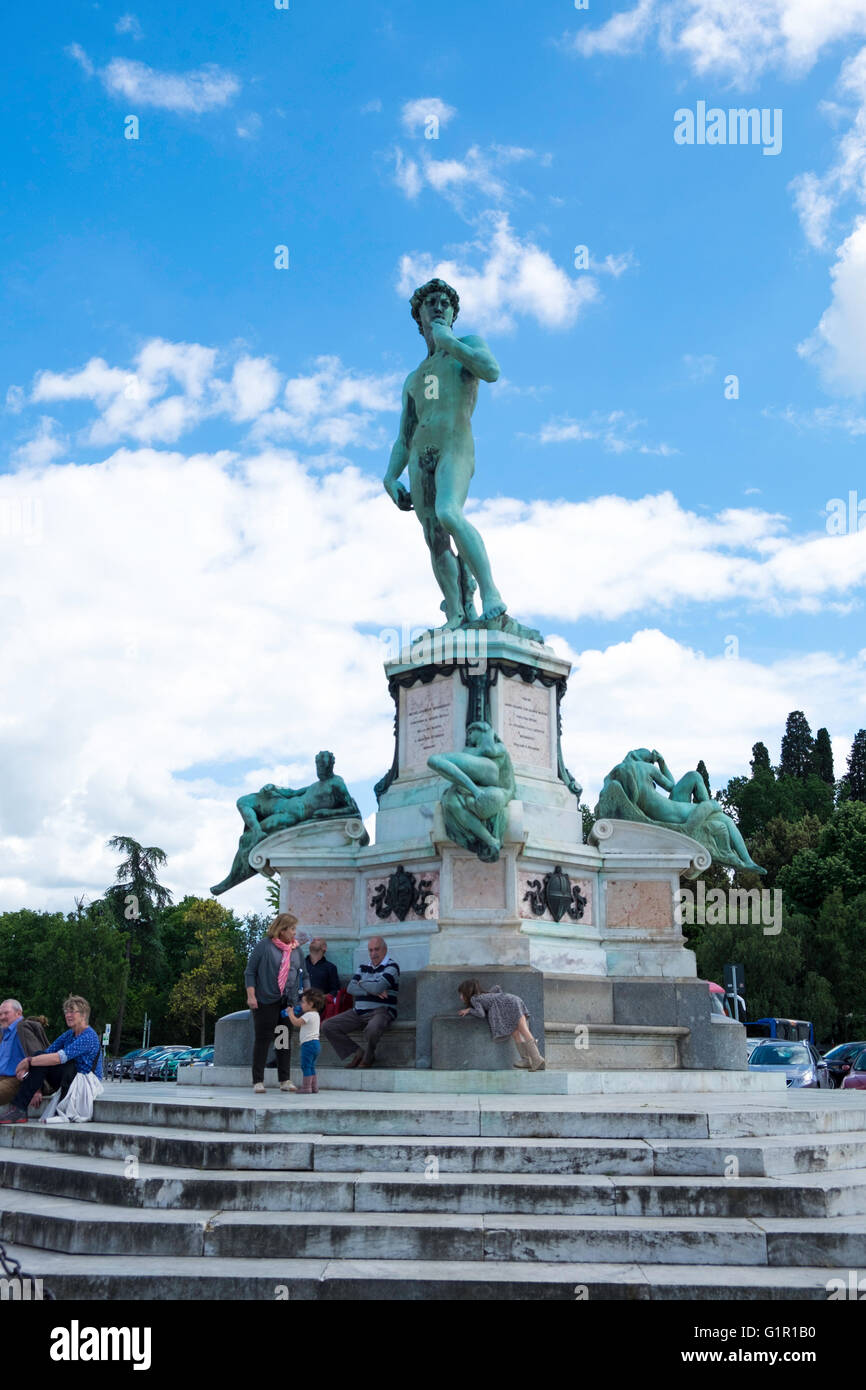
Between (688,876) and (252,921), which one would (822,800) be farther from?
(688,876)

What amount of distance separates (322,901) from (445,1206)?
707 centimetres

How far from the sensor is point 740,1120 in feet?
23.6

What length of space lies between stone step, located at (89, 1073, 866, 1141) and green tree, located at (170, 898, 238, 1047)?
187ft

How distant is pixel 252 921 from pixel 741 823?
114 feet

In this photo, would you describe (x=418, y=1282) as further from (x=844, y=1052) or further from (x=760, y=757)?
(x=760, y=757)

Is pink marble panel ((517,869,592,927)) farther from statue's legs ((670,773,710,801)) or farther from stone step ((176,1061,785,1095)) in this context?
statue's legs ((670,773,710,801))

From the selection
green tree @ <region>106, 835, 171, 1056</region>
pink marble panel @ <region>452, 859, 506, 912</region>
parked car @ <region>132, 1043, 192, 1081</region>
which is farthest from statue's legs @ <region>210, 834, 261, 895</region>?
green tree @ <region>106, 835, 171, 1056</region>

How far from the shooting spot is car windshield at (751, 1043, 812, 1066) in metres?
19.8

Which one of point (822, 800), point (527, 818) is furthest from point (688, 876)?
point (822, 800)

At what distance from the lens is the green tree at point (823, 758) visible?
89500 millimetres

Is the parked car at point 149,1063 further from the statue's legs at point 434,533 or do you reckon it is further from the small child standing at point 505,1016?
the small child standing at point 505,1016
